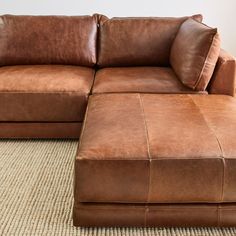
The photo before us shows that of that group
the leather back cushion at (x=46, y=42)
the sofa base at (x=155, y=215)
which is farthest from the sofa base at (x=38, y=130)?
the sofa base at (x=155, y=215)

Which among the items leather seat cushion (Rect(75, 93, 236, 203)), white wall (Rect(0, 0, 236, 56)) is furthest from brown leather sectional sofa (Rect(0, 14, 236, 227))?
white wall (Rect(0, 0, 236, 56))

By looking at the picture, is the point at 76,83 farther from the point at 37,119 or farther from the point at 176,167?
the point at 176,167

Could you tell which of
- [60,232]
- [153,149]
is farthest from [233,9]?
[60,232]

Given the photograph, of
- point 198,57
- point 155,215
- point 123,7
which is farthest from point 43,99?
point 123,7

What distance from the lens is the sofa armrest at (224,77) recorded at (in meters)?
2.09

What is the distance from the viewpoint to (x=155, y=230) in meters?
1.46

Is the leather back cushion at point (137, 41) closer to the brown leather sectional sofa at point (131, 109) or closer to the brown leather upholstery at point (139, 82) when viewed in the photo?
the brown leather sectional sofa at point (131, 109)

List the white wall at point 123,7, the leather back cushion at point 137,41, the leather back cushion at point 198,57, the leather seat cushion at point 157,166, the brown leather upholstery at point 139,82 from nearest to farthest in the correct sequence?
the leather seat cushion at point 157,166 < the leather back cushion at point 198,57 < the brown leather upholstery at point 139,82 < the leather back cushion at point 137,41 < the white wall at point 123,7

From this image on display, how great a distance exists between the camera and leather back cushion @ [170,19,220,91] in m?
2.00

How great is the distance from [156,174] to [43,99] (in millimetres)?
1089

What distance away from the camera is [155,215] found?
141cm

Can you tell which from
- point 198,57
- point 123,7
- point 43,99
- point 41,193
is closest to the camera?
point 41,193

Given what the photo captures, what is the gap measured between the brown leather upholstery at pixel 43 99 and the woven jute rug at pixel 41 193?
205 mm

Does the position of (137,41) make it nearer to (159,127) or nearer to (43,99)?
(43,99)
